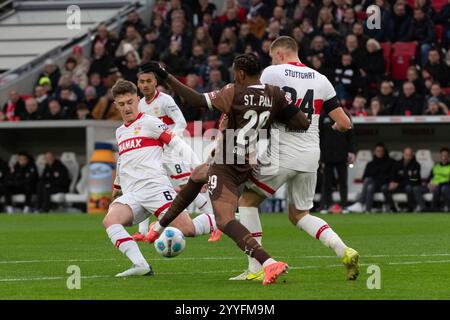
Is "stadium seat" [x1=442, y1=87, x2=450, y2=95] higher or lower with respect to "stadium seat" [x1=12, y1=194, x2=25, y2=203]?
higher

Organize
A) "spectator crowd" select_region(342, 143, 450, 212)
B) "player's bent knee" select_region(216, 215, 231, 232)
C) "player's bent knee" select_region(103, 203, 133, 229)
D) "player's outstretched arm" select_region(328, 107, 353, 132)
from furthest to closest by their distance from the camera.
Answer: "spectator crowd" select_region(342, 143, 450, 212) < "player's bent knee" select_region(103, 203, 133, 229) < "player's outstretched arm" select_region(328, 107, 353, 132) < "player's bent knee" select_region(216, 215, 231, 232)

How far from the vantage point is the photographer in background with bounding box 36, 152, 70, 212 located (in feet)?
91.2

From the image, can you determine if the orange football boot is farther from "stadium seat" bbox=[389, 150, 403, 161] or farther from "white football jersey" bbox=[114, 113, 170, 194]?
"stadium seat" bbox=[389, 150, 403, 161]

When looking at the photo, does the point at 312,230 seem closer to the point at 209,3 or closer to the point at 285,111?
the point at 285,111

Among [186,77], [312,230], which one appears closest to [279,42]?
[312,230]

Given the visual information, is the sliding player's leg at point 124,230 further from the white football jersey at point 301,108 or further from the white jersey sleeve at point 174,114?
the white jersey sleeve at point 174,114

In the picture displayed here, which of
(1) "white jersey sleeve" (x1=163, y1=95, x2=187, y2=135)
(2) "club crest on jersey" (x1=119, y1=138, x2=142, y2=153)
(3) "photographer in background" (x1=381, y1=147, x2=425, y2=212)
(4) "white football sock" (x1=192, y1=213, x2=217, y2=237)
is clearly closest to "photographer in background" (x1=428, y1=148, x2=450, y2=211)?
(3) "photographer in background" (x1=381, y1=147, x2=425, y2=212)

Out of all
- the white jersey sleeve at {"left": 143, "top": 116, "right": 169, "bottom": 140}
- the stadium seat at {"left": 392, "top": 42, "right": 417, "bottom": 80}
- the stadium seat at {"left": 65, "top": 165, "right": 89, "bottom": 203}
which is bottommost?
the stadium seat at {"left": 65, "top": 165, "right": 89, "bottom": 203}

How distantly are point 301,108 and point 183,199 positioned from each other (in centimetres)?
142

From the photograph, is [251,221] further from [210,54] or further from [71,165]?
[71,165]

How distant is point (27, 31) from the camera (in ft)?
110

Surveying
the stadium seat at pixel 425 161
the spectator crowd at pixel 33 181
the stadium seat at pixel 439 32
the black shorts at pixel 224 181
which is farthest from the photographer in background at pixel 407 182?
the black shorts at pixel 224 181

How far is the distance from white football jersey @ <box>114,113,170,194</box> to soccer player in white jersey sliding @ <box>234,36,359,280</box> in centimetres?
132

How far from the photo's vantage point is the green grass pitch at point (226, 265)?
943 centimetres
